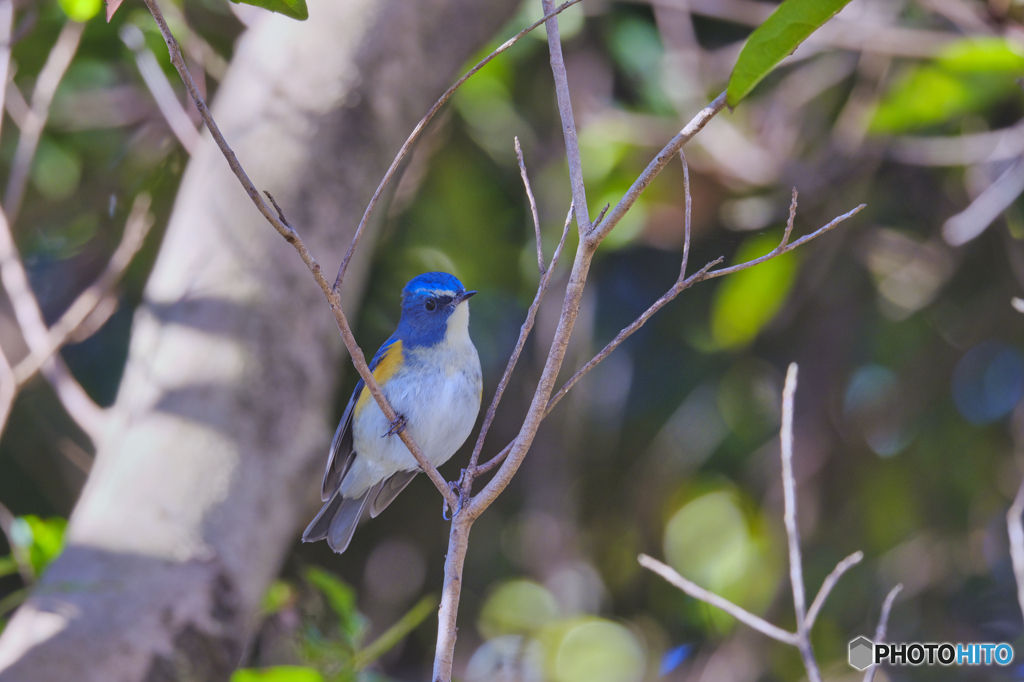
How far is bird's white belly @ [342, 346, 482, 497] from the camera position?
119 inches

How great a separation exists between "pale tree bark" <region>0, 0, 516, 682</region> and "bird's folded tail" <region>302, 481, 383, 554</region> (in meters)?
0.11

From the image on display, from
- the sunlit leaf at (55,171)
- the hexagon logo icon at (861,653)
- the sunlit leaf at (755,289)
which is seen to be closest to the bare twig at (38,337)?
the sunlit leaf at (55,171)

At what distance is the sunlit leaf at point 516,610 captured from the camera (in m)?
4.80

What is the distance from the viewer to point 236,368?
2.96 meters

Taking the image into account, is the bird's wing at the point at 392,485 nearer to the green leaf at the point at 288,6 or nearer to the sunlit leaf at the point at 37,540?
the sunlit leaf at the point at 37,540

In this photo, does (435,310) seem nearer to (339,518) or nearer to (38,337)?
(339,518)

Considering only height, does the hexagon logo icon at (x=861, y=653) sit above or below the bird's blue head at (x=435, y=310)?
below

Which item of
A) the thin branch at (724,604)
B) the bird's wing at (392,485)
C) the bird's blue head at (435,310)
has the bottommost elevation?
the thin branch at (724,604)

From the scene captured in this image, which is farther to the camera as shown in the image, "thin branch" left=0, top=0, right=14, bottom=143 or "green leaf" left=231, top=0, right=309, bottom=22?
"thin branch" left=0, top=0, right=14, bottom=143

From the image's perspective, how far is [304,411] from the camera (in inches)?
122

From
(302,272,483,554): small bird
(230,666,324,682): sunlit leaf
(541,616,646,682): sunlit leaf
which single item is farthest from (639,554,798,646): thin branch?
(541,616,646,682): sunlit leaf

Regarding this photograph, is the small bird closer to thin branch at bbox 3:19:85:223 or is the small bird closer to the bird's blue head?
the bird's blue head

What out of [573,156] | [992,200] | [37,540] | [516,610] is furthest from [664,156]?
[516,610]

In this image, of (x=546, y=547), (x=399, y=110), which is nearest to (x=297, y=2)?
(x=399, y=110)
